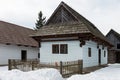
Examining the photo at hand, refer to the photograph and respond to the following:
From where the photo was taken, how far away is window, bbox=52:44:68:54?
64.7 ft

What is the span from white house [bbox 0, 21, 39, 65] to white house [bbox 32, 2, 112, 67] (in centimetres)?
613

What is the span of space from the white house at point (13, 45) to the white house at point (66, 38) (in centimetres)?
613

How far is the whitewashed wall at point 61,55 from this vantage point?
748 inches

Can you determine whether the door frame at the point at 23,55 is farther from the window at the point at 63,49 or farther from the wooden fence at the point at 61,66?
the wooden fence at the point at 61,66

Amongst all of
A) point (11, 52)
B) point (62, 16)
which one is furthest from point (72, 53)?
point (11, 52)

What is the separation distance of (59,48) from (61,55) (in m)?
0.76

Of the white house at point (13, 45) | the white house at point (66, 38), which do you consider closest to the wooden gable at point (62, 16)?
the white house at point (66, 38)

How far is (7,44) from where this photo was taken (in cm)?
2552

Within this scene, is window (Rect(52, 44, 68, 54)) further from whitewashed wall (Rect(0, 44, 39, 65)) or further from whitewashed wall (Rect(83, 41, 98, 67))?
whitewashed wall (Rect(0, 44, 39, 65))

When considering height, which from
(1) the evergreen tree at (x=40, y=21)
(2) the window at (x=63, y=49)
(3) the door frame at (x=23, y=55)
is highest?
(1) the evergreen tree at (x=40, y=21)

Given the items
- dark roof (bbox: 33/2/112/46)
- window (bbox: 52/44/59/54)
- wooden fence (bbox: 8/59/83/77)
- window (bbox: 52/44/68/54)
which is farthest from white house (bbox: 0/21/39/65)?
window (bbox: 52/44/68/54)

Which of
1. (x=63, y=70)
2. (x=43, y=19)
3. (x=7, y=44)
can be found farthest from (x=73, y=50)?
(x=43, y=19)

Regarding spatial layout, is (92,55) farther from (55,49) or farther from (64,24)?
(64,24)

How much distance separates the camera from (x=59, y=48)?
20.1 metres
